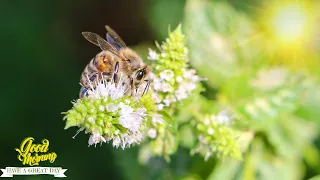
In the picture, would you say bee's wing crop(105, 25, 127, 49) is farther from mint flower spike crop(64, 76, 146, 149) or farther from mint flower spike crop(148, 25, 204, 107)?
mint flower spike crop(64, 76, 146, 149)

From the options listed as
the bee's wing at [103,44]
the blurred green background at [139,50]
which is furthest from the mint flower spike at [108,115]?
the blurred green background at [139,50]

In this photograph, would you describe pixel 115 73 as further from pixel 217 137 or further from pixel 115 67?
pixel 217 137

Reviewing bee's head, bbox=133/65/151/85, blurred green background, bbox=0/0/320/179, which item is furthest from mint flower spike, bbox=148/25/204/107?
blurred green background, bbox=0/0/320/179

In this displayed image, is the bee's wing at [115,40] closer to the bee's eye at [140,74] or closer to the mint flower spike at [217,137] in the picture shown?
the bee's eye at [140,74]

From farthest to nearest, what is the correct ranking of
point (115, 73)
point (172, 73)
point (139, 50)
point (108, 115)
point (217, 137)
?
1. point (139, 50)
2. point (217, 137)
3. point (172, 73)
4. point (115, 73)
5. point (108, 115)

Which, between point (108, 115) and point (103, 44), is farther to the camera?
point (103, 44)

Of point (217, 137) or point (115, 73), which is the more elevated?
point (115, 73)

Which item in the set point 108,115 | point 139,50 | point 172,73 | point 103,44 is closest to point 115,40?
point 103,44
